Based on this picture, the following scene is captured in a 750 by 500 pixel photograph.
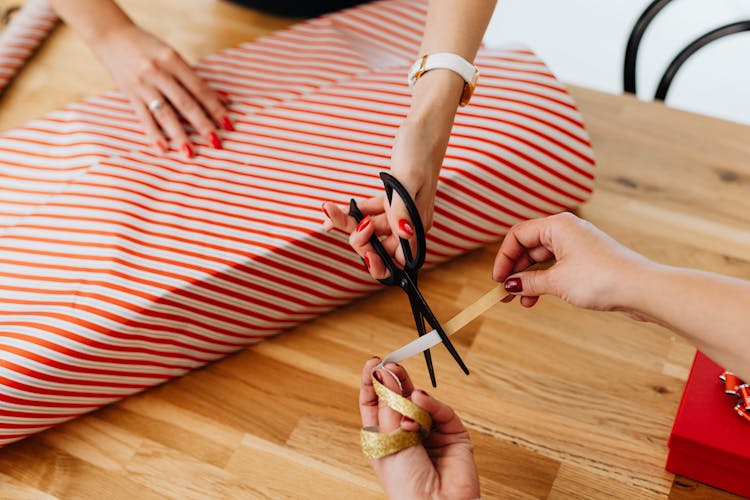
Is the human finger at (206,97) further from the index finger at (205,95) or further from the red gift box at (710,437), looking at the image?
the red gift box at (710,437)

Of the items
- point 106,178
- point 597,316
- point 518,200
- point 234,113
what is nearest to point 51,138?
point 106,178

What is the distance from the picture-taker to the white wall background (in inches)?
82.1

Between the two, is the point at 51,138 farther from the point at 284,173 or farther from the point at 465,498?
the point at 465,498

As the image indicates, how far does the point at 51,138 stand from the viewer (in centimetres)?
99

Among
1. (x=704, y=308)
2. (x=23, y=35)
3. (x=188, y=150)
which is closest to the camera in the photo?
(x=704, y=308)

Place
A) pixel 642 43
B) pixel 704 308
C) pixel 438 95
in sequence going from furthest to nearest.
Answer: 1. pixel 642 43
2. pixel 438 95
3. pixel 704 308

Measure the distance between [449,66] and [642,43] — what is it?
1.62 m

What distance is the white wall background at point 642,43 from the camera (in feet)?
6.84

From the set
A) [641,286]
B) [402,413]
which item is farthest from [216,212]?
[641,286]

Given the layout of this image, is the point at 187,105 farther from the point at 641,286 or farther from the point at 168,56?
the point at 641,286

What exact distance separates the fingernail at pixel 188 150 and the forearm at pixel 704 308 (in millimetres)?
577

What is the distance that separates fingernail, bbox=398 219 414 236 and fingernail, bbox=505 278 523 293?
0.34ft

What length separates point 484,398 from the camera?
0.83 m

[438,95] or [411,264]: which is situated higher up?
[438,95]
